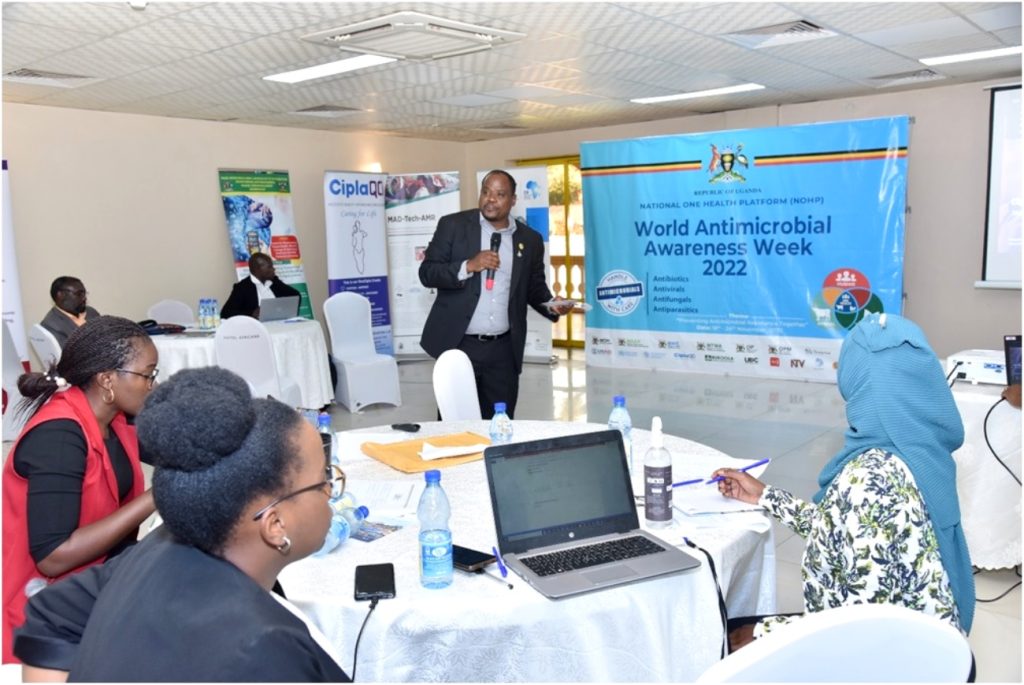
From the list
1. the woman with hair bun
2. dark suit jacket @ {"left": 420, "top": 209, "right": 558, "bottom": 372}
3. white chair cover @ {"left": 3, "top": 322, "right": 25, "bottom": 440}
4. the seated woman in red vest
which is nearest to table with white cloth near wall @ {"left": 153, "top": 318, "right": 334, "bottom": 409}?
white chair cover @ {"left": 3, "top": 322, "right": 25, "bottom": 440}

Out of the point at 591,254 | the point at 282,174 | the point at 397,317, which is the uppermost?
the point at 282,174

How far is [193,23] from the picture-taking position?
15.0ft

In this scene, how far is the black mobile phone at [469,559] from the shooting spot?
5.86ft

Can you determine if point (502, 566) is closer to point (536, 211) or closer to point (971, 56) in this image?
point (971, 56)

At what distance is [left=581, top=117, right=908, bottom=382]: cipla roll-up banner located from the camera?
712 cm

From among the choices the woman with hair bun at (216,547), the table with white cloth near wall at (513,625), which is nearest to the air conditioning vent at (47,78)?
the table with white cloth near wall at (513,625)

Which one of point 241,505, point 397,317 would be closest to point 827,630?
point 241,505

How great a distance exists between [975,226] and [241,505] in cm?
823

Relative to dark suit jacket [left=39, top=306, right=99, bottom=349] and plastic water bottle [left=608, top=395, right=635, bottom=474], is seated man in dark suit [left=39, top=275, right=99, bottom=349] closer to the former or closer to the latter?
dark suit jacket [left=39, top=306, right=99, bottom=349]

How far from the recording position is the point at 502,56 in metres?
5.82

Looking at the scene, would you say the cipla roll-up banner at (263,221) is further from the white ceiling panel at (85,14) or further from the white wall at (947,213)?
the white wall at (947,213)

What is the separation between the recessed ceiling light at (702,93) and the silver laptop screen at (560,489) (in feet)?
20.3

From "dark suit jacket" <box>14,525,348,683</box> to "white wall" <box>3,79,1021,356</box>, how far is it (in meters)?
7.32

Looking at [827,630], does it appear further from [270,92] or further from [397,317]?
[397,317]
